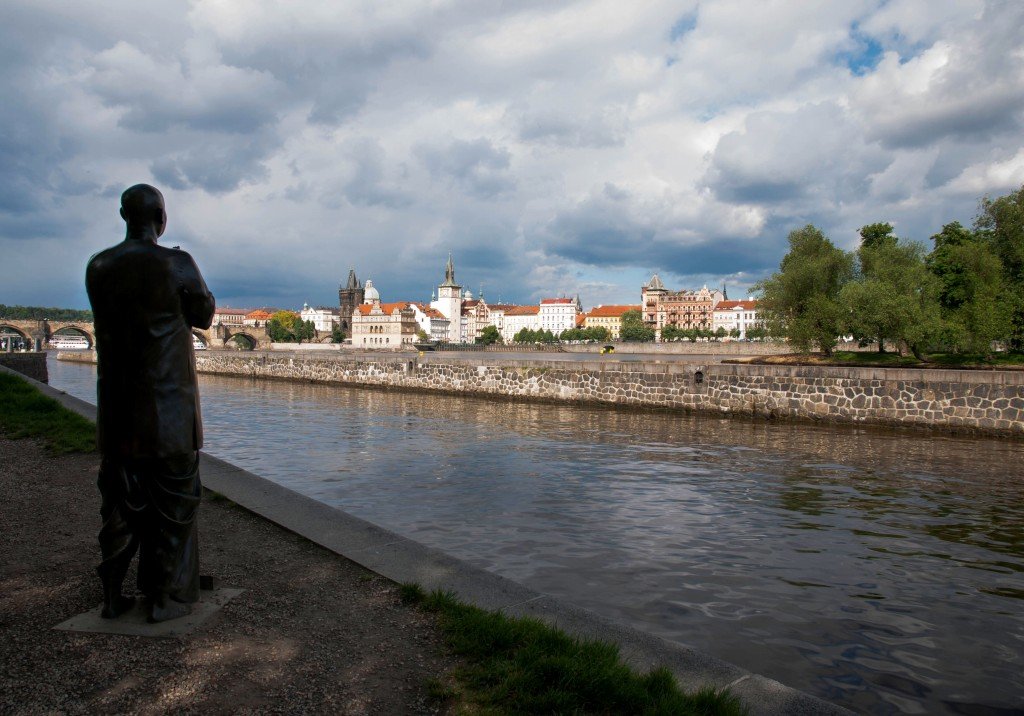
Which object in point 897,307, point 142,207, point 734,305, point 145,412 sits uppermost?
point 734,305

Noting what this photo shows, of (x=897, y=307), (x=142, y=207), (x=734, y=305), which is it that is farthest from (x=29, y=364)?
Result: (x=734, y=305)

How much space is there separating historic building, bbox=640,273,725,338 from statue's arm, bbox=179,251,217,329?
17859 cm

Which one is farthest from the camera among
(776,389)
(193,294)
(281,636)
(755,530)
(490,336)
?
(490,336)

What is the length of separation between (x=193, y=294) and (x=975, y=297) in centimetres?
3341

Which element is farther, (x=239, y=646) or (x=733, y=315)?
(x=733, y=315)

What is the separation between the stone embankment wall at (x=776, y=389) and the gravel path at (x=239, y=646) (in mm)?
18843

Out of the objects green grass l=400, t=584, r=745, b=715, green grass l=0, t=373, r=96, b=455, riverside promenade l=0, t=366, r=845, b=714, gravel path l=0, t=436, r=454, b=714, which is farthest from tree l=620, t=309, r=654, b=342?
green grass l=400, t=584, r=745, b=715

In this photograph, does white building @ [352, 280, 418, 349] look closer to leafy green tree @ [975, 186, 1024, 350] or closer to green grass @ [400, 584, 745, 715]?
leafy green tree @ [975, 186, 1024, 350]

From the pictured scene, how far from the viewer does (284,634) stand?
3.89 m

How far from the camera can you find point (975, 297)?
2883 centimetres

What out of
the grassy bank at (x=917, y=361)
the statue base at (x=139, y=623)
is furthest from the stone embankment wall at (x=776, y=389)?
the statue base at (x=139, y=623)

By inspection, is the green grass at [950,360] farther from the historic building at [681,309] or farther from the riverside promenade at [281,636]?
the historic building at [681,309]

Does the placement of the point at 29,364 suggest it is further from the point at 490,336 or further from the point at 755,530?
the point at 490,336

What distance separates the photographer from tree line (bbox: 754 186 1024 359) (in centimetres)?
2884
